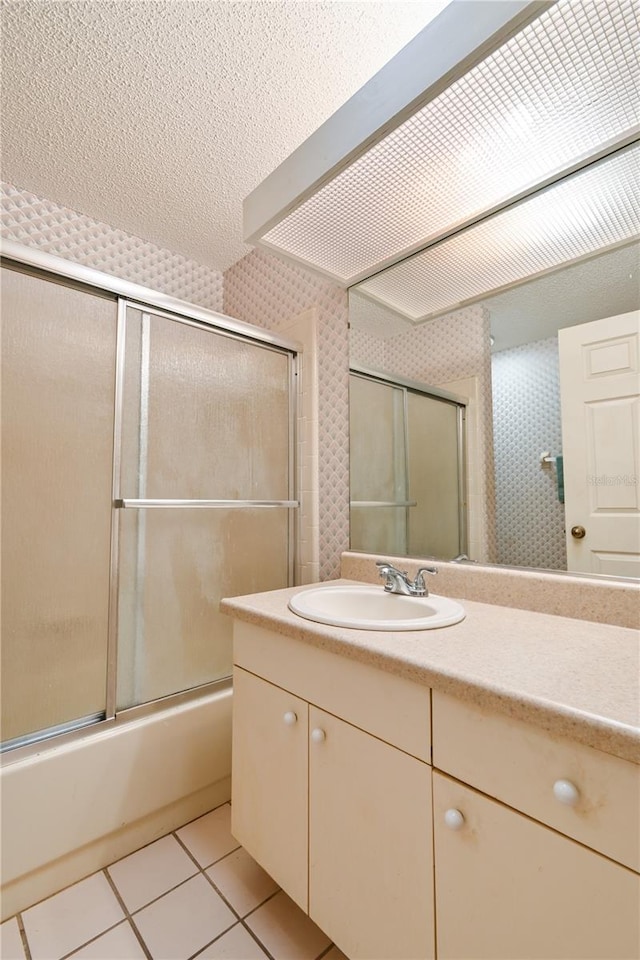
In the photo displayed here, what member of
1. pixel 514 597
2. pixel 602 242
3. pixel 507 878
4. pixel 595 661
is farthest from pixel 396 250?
pixel 507 878

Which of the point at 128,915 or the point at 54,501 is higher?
the point at 54,501

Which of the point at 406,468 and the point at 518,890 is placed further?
the point at 406,468

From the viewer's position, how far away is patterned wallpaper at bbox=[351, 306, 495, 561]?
1.29 meters

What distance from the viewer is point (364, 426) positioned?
5.75ft

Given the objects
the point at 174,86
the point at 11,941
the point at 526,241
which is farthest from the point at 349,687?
the point at 174,86

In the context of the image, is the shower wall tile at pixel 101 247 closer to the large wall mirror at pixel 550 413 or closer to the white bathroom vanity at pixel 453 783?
the large wall mirror at pixel 550 413

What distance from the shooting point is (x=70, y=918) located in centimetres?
112

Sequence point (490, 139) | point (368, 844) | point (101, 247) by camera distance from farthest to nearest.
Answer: point (101, 247) < point (490, 139) < point (368, 844)

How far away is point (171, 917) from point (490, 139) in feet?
7.10

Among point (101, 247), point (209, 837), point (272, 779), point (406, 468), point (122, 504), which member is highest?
point (101, 247)

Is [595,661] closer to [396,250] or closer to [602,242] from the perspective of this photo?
[602,242]

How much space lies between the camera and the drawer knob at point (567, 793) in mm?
580

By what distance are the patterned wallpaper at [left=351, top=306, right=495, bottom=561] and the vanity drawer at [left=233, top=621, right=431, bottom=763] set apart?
1.96ft

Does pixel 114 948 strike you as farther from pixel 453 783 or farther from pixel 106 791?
pixel 453 783
